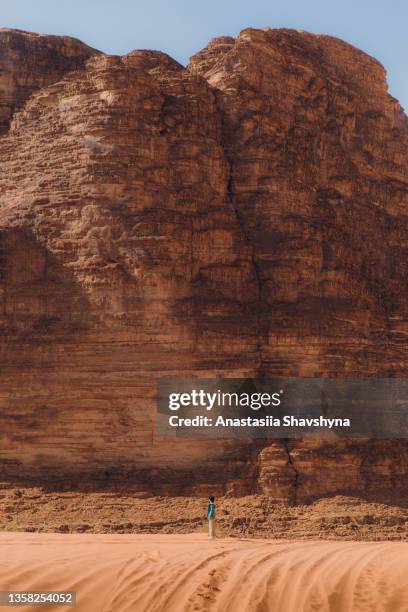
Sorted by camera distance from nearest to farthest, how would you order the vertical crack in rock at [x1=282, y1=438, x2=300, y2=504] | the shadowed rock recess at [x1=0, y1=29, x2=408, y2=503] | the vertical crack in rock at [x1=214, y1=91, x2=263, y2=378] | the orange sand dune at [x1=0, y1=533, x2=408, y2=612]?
1. the orange sand dune at [x1=0, y1=533, x2=408, y2=612]
2. the vertical crack in rock at [x1=282, y1=438, x2=300, y2=504]
3. the shadowed rock recess at [x1=0, y1=29, x2=408, y2=503]
4. the vertical crack in rock at [x1=214, y1=91, x2=263, y2=378]

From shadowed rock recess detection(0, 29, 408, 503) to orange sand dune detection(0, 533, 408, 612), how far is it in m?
12.0

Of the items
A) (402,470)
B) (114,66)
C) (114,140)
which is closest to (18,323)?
(114,140)

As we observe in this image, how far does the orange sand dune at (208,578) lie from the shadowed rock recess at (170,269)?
1200 centimetres

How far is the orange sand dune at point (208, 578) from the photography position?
15.0 m

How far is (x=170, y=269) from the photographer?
32594mm

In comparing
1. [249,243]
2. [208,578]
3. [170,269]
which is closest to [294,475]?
[170,269]

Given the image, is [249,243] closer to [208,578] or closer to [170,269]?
[170,269]

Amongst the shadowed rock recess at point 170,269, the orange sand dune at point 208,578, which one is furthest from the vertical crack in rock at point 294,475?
the orange sand dune at point 208,578

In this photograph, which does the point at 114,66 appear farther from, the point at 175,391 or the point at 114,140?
the point at 175,391

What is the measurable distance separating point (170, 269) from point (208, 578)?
56.8ft

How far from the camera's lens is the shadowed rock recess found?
31594 mm

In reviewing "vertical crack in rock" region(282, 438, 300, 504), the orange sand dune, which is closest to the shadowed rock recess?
"vertical crack in rock" region(282, 438, 300, 504)

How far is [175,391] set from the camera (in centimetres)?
3173

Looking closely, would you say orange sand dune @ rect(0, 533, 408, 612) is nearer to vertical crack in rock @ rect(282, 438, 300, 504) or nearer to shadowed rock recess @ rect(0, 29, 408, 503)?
vertical crack in rock @ rect(282, 438, 300, 504)
